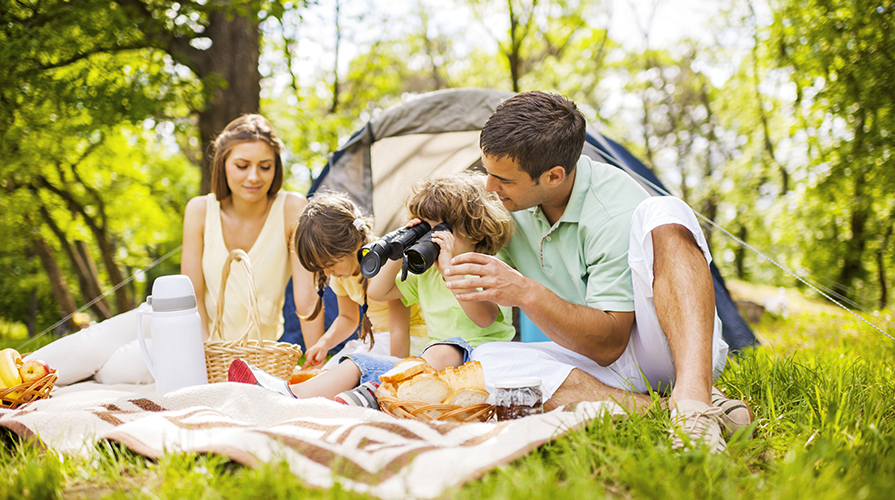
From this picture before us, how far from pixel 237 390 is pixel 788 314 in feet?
16.7

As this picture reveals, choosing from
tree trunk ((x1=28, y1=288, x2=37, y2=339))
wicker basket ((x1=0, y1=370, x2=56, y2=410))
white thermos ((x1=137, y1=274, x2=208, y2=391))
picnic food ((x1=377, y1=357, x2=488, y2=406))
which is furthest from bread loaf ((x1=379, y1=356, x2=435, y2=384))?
tree trunk ((x1=28, y1=288, x2=37, y2=339))

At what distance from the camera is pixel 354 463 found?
1.03m

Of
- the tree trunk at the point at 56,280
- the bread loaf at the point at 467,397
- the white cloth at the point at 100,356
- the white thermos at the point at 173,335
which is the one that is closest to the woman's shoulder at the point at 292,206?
the white cloth at the point at 100,356

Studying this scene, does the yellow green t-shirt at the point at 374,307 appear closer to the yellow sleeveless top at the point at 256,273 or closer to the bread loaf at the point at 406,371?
the yellow sleeveless top at the point at 256,273

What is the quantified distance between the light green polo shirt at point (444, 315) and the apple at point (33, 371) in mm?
1219

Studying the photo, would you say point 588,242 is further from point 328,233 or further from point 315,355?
point 315,355

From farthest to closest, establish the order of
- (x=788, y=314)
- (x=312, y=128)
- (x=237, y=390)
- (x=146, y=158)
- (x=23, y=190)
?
1. (x=312, y=128)
2. (x=146, y=158)
3. (x=23, y=190)
4. (x=788, y=314)
5. (x=237, y=390)

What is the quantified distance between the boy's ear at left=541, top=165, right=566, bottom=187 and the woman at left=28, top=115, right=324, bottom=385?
1.36 m

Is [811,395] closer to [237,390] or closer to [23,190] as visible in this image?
[237,390]

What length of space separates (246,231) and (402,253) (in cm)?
135

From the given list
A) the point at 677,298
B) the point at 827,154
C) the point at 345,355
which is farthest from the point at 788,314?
the point at 345,355

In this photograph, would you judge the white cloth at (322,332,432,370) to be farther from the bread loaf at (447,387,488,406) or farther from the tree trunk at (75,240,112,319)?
the tree trunk at (75,240,112,319)

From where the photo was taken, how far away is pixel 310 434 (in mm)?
1216

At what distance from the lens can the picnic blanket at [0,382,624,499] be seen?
39.0 inches
